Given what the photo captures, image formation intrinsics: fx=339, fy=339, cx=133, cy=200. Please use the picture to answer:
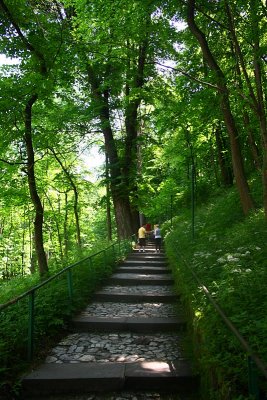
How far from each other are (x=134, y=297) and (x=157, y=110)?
10174mm

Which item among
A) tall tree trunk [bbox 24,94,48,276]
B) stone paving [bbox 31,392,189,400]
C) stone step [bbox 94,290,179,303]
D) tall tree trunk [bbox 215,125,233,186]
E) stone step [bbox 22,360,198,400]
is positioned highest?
tall tree trunk [bbox 215,125,233,186]

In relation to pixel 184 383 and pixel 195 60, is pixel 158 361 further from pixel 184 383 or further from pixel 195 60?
pixel 195 60

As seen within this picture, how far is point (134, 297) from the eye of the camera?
8938 mm

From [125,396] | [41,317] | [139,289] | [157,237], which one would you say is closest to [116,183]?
[157,237]

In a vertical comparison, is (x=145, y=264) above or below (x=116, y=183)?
below

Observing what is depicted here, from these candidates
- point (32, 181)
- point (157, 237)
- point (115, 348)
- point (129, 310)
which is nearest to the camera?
point (115, 348)

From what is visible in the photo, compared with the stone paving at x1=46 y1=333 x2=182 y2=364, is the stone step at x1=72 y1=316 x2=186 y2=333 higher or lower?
higher

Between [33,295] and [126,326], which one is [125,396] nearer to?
[33,295]

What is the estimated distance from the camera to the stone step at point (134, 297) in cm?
884

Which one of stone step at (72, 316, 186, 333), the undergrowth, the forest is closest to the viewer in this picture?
the undergrowth

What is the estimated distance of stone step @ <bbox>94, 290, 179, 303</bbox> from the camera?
884cm

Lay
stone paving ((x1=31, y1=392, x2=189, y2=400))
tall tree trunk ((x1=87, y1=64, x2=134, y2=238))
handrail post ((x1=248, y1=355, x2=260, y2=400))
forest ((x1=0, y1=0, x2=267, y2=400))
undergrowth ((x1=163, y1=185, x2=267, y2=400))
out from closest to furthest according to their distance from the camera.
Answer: handrail post ((x1=248, y1=355, x2=260, y2=400)) → undergrowth ((x1=163, y1=185, x2=267, y2=400)) → stone paving ((x1=31, y1=392, x2=189, y2=400)) → forest ((x1=0, y1=0, x2=267, y2=400)) → tall tree trunk ((x1=87, y1=64, x2=134, y2=238))

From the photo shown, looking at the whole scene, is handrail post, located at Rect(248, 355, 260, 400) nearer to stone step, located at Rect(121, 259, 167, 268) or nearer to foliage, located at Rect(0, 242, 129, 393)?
foliage, located at Rect(0, 242, 129, 393)

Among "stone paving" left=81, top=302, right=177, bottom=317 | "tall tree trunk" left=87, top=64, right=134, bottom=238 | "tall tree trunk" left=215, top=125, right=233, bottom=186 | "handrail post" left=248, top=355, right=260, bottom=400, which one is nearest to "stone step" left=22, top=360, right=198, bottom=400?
"handrail post" left=248, top=355, right=260, bottom=400
